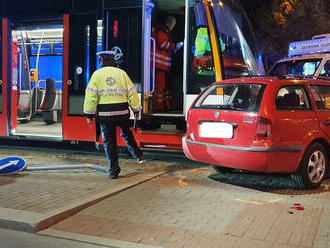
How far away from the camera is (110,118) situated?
20.2ft

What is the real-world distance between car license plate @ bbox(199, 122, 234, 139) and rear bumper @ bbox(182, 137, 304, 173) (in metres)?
0.14

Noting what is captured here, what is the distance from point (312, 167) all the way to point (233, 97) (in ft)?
5.39

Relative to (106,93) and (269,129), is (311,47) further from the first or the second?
(106,93)

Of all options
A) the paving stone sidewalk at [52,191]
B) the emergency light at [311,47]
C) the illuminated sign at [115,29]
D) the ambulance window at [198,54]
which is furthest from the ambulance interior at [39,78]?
the emergency light at [311,47]

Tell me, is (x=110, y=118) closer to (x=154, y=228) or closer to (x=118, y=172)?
(x=118, y=172)

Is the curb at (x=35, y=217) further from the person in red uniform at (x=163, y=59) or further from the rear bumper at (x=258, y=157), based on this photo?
the person in red uniform at (x=163, y=59)

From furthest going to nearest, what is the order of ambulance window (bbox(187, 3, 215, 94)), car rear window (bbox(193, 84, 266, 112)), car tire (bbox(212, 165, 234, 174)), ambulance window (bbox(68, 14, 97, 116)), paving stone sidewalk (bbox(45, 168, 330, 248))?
ambulance window (bbox(68, 14, 97, 116)) → ambulance window (bbox(187, 3, 215, 94)) → car tire (bbox(212, 165, 234, 174)) → car rear window (bbox(193, 84, 266, 112)) → paving stone sidewalk (bbox(45, 168, 330, 248))

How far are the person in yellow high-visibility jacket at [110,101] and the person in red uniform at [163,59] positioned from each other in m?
2.36

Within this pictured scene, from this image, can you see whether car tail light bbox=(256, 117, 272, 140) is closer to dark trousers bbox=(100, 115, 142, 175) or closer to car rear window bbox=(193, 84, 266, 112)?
car rear window bbox=(193, 84, 266, 112)

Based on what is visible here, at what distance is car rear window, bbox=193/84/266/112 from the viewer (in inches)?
225

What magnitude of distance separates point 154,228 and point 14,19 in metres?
6.43

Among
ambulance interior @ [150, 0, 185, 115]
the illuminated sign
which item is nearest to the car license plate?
ambulance interior @ [150, 0, 185, 115]

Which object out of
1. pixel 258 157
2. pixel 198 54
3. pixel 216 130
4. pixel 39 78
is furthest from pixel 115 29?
pixel 39 78

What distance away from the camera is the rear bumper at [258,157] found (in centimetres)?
542
